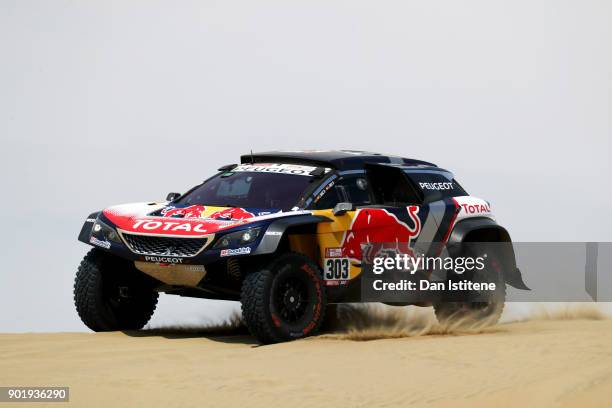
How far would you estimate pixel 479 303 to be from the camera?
601 inches

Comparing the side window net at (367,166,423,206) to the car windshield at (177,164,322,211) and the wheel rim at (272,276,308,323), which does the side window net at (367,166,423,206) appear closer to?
the car windshield at (177,164,322,211)

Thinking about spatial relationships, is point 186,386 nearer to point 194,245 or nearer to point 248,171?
point 194,245

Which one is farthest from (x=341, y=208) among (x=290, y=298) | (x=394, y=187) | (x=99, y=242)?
(x=99, y=242)

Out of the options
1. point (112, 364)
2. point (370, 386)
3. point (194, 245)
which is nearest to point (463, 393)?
point (370, 386)

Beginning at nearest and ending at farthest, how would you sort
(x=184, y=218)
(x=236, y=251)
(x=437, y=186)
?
(x=236, y=251)
(x=184, y=218)
(x=437, y=186)

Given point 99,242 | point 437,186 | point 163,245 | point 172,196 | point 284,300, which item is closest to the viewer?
point 284,300

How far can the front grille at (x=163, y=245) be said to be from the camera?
12906 millimetres

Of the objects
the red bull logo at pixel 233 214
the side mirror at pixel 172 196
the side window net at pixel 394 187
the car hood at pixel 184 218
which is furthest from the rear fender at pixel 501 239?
the side mirror at pixel 172 196

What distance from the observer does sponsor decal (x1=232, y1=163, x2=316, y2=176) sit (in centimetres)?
1400

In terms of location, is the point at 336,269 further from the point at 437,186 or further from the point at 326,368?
the point at 326,368

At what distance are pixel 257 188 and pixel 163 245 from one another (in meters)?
1.31

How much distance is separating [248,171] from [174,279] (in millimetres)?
1706

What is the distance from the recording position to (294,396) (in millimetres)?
9523

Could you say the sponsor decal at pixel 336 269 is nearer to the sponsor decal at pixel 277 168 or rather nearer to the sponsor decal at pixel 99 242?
the sponsor decal at pixel 277 168
